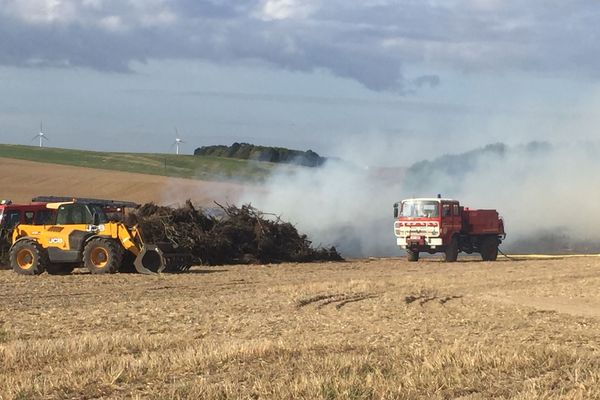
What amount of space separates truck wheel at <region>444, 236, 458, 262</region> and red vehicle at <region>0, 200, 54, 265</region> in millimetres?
16605

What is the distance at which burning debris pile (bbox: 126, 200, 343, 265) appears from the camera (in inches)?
1229

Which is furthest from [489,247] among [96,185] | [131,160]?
[131,160]

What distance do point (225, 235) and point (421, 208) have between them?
8860 mm

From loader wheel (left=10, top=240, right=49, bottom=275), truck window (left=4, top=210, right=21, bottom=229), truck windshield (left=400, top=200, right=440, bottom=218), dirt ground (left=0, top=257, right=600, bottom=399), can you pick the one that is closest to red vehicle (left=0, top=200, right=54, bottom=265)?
truck window (left=4, top=210, right=21, bottom=229)

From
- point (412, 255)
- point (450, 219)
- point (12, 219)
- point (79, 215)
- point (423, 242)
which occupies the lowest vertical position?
point (412, 255)

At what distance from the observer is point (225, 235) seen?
3294cm

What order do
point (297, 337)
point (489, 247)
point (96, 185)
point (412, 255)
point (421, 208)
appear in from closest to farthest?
point (297, 337) → point (421, 208) → point (412, 255) → point (489, 247) → point (96, 185)

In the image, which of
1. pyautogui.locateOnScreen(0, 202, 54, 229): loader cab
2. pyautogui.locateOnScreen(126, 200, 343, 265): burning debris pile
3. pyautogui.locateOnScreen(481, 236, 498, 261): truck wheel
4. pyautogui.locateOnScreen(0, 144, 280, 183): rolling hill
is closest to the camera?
pyautogui.locateOnScreen(0, 202, 54, 229): loader cab

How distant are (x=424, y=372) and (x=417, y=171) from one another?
4411 cm

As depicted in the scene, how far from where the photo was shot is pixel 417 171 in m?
52.7

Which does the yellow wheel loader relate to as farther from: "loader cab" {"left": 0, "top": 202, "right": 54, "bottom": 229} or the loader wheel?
"loader cab" {"left": 0, "top": 202, "right": 54, "bottom": 229}

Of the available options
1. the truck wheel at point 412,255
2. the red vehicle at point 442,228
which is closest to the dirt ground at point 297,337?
the red vehicle at point 442,228

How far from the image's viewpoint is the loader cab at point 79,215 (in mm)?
26500

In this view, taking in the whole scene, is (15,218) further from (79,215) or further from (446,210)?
(446,210)
